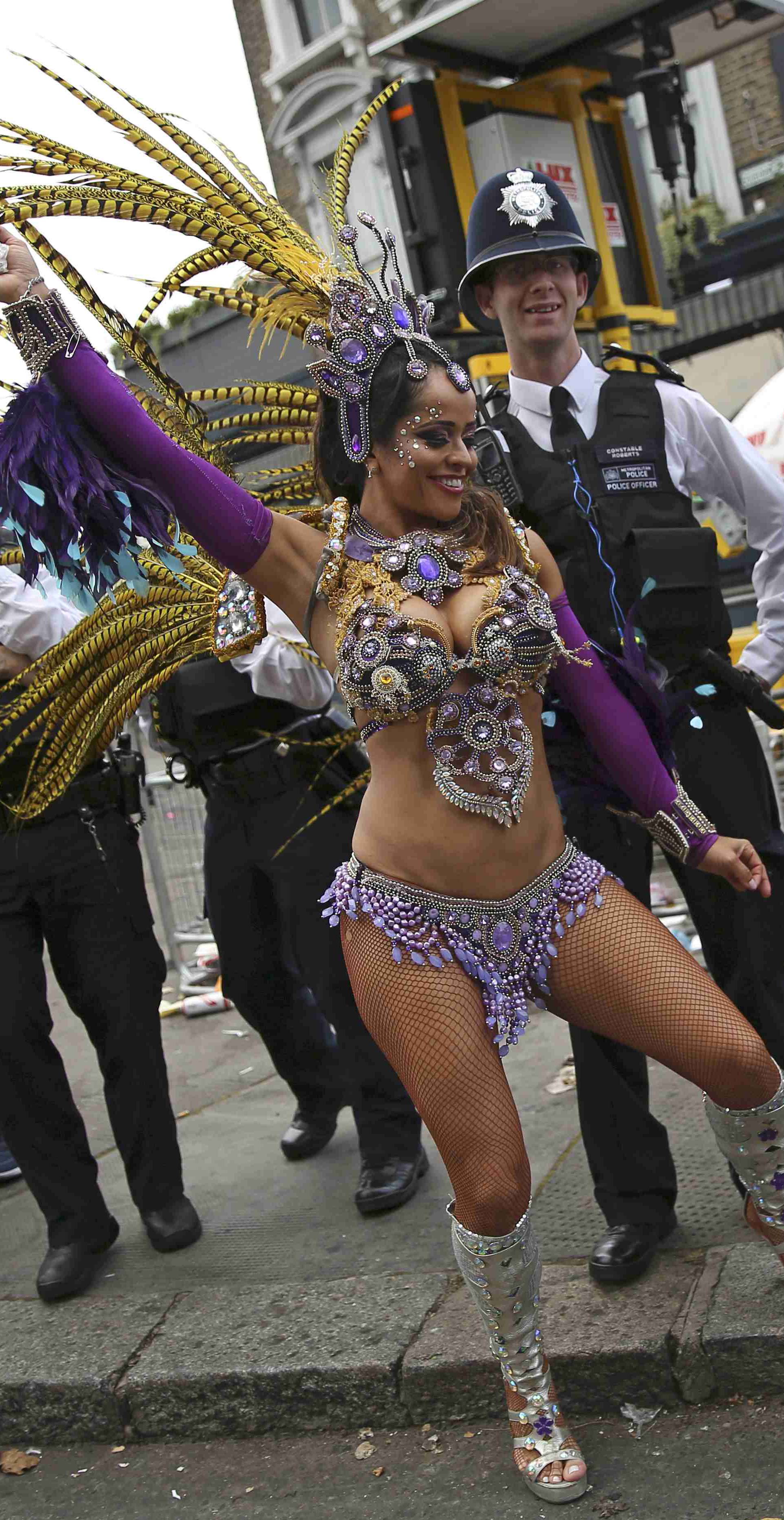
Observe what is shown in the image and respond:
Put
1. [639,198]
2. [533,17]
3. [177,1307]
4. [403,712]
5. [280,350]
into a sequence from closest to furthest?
[403,712]
[280,350]
[177,1307]
[533,17]
[639,198]

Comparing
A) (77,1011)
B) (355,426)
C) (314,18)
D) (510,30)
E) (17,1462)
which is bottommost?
(17,1462)

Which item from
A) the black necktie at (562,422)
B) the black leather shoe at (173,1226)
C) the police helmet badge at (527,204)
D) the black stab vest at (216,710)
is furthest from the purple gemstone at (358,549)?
the black leather shoe at (173,1226)

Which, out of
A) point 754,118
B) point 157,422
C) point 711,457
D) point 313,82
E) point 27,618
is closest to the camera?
point 157,422

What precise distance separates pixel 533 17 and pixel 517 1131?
5004 mm

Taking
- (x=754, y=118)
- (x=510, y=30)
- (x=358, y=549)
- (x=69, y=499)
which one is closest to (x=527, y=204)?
(x=358, y=549)

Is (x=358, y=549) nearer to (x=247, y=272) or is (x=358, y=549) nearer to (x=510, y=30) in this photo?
(x=247, y=272)

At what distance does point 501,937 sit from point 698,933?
2.71 ft

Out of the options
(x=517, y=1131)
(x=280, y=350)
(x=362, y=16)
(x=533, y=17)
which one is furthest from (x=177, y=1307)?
(x=362, y=16)

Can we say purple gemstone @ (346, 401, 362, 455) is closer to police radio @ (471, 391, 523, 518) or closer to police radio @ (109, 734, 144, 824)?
police radio @ (471, 391, 523, 518)

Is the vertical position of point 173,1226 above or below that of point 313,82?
below

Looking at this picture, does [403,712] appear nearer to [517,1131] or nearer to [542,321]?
[517,1131]

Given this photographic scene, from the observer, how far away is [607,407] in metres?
3.37

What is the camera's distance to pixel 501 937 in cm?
268

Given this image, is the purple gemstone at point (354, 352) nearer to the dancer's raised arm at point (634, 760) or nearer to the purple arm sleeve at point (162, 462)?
the purple arm sleeve at point (162, 462)
